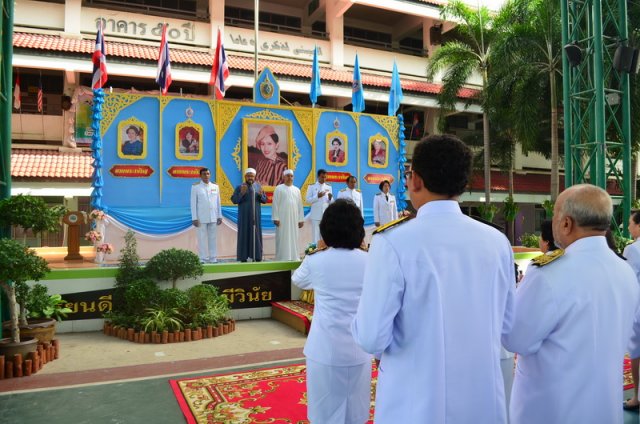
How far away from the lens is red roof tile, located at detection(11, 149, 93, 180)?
1305 cm

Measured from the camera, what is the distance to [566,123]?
9.02 m

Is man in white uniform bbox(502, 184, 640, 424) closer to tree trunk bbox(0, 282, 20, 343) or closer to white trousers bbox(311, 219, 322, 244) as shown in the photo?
tree trunk bbox(0, 282, 20, 343)

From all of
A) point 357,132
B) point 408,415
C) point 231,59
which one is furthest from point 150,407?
point 231,59

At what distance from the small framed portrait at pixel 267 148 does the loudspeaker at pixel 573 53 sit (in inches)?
218

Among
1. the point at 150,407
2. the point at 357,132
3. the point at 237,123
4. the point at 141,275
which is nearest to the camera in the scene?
the point at 150,407

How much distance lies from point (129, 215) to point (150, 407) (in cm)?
653

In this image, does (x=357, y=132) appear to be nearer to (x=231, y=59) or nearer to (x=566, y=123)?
(x=566, y=123)

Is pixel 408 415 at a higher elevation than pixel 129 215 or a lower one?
lower

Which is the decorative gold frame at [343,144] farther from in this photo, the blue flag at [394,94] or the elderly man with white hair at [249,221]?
the elderly man with white hair at [249,221]

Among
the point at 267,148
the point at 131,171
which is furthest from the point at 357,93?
the point at 131,171

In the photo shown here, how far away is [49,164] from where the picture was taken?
44.7 feet

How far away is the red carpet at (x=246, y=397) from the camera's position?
333 centimetres

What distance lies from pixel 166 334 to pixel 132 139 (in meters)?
5.19

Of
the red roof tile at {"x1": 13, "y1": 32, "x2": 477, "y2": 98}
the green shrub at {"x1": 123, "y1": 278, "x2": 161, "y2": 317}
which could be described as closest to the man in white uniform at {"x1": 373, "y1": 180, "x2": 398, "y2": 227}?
the green shrub at {"x1": 123, "y1": 278, "x2": 161, "y2": 317}
